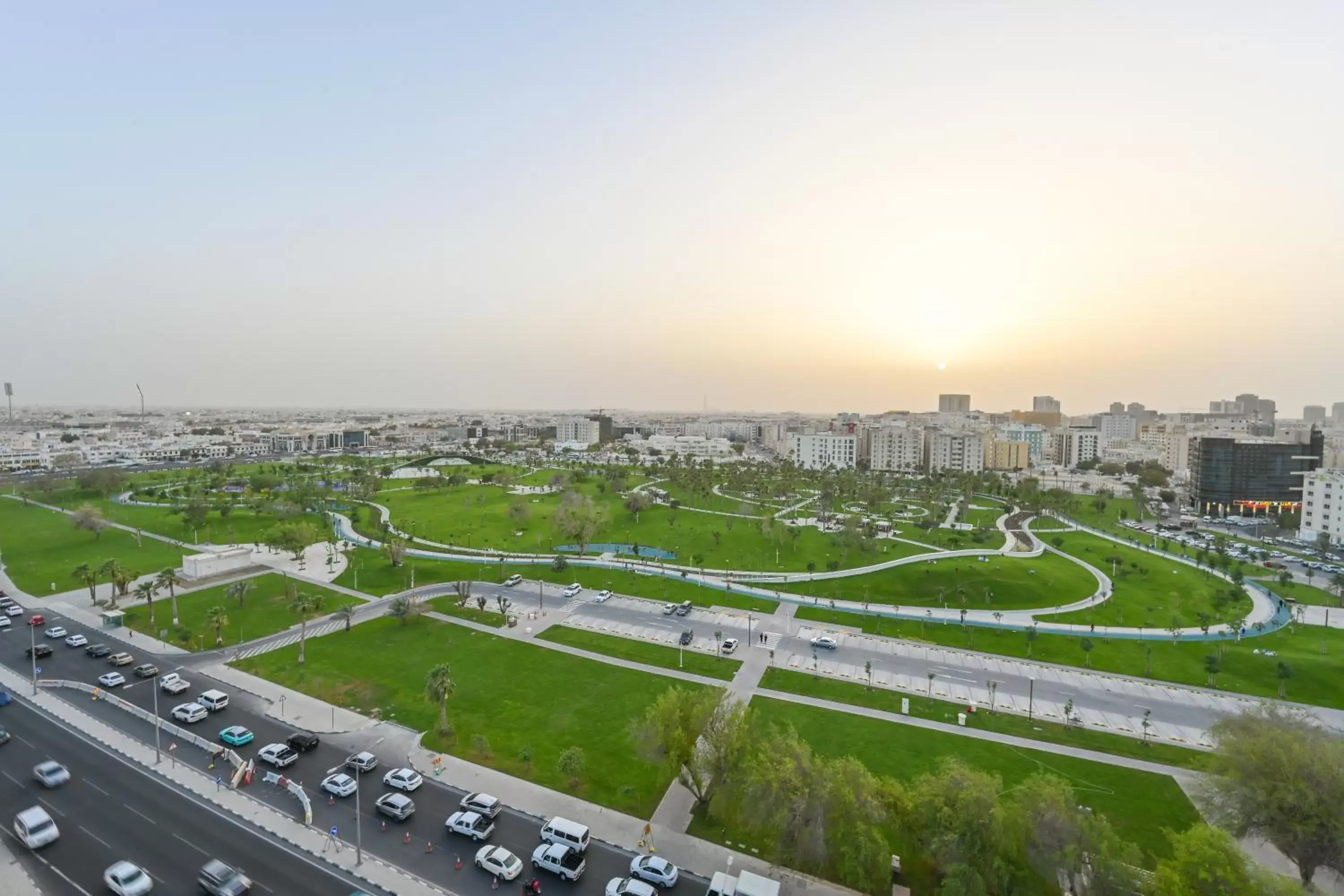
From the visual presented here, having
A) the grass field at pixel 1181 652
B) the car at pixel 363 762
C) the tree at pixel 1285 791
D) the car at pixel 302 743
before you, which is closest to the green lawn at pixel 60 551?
the car at pixel 302 743

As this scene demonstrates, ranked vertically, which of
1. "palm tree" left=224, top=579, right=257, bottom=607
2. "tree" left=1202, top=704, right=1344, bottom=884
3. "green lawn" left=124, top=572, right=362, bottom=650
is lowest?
"green lawn" left=124, top=572, right=362, bottom=650

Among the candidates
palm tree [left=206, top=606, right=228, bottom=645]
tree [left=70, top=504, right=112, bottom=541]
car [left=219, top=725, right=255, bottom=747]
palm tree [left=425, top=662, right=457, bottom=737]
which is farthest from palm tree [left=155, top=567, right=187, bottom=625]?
tree [left=70, top=504, right=112, bottom=541]

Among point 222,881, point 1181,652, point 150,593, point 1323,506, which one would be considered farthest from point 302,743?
point 1323,506

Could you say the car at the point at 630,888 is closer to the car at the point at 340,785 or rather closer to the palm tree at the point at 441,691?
the car at the point at 340,785

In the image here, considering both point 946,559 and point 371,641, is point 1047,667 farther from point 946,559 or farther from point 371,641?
point 371,641

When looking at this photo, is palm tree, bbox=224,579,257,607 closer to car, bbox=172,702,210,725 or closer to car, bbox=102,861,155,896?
car, bbox=172,702,210,725

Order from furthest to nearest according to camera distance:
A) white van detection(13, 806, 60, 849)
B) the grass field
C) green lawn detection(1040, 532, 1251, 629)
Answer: green lawn detection(1040, 532, 1251, 629), the grass field, white van detection(13, 806, 60, 849)
